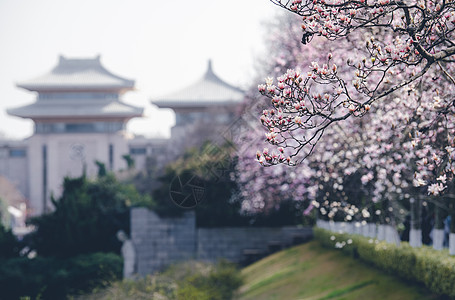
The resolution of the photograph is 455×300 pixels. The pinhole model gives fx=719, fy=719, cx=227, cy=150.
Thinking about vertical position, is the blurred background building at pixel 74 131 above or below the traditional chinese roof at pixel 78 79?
below

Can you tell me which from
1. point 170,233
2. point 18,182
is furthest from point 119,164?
point 170,233

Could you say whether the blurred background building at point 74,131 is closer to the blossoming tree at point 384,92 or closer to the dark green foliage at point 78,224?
the dark green foliage at point 78,224

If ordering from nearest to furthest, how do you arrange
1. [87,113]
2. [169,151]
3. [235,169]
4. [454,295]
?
[454,295] < [235,169] < [169,151] < [87,113]

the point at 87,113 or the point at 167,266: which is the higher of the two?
the point at 87,113

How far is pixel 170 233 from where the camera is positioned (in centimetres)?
2184

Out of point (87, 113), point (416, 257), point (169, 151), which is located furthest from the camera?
point (87, 113)

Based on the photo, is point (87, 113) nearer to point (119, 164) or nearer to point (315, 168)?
point (119, 164)

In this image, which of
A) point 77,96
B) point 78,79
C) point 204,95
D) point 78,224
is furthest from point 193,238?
point 78,79

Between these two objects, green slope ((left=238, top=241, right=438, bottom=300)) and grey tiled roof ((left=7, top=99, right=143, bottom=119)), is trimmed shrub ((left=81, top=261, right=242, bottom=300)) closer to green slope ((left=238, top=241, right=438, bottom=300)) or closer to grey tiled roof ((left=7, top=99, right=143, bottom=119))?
green slope ((left=238, top=241, right=438, bottom=300))

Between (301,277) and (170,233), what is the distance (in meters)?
7.46

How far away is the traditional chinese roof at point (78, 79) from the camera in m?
53.4

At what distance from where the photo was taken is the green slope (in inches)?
451

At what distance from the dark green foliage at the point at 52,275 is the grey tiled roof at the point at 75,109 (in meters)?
33.9

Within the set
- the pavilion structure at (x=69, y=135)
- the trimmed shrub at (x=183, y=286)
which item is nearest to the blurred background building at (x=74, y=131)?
the pavilion structure at (x=69, y=135)
